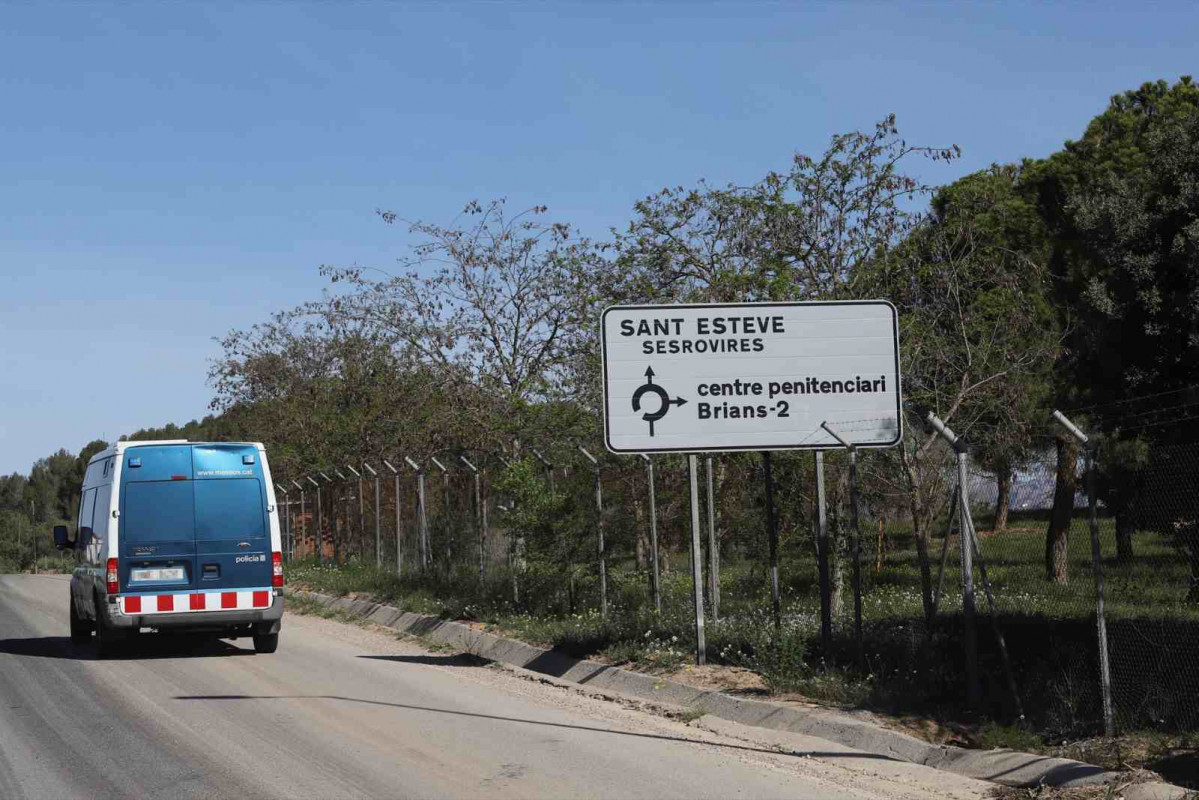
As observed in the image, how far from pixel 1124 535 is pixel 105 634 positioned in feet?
38.5

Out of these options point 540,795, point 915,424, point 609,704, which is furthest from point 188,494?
point 915,424

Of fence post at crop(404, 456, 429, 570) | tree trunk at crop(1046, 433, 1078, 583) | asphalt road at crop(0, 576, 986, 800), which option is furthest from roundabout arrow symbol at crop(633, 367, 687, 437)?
fence post at crop(404, 456, 429, 570)

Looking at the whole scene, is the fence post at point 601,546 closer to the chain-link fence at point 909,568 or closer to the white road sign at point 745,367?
the chain-link fence at point 909,568

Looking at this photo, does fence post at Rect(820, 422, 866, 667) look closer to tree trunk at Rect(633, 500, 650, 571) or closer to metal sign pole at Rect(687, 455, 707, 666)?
metal sign pole at Rect(687, 455, 707, 666)

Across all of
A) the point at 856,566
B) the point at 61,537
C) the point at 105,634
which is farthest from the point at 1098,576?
the point at 61,537

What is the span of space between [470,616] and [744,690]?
25.2 feet

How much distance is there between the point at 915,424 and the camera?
64.7ft

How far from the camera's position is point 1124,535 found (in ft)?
31.9

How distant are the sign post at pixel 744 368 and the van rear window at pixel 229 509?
5.12 m

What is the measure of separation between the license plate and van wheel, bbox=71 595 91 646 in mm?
2713

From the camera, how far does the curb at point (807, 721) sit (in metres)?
8.23

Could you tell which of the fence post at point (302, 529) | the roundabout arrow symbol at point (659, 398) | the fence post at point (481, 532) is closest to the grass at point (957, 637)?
the fence post at point (481, 532)

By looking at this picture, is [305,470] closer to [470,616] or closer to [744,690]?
[470,616]

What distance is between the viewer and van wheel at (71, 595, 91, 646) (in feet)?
57.6
